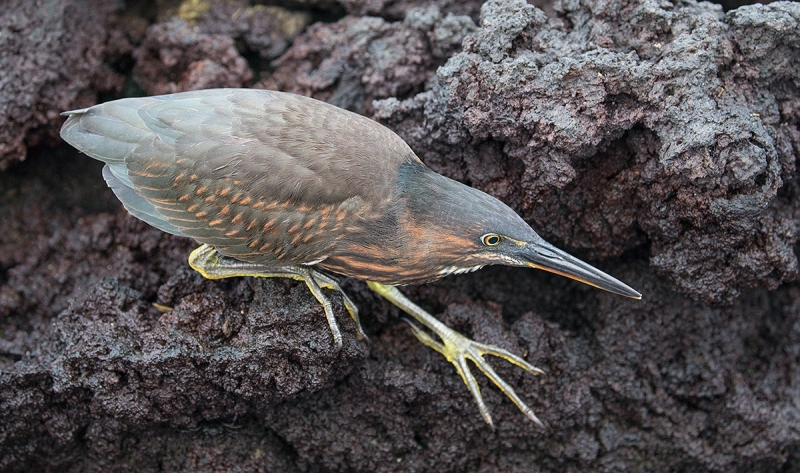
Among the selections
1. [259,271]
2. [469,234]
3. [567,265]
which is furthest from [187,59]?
[567,265]

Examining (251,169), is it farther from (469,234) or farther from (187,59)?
(187,59)

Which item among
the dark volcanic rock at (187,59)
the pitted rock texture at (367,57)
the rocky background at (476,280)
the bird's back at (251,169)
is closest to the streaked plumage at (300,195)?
the bird's back at (251,169)

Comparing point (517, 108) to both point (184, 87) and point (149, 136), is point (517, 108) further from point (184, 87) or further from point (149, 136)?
point (184, 87)

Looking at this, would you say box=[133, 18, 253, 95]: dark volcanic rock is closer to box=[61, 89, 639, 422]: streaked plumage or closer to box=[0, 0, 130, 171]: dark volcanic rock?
box=[0, 0, 130, 171]: dark volcanic rock

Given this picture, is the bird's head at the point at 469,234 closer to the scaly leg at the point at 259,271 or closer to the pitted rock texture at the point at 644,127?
the pitted rock texture at the point at 644,127

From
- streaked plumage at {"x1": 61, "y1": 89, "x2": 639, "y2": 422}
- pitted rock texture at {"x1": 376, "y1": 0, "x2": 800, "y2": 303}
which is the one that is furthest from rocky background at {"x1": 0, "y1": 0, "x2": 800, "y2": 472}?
streaked plumage at {"x1": 61, "y1": 89, "x2": 639, "y2": 422}

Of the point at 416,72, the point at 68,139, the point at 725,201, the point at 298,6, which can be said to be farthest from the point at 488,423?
the point at 298,6
